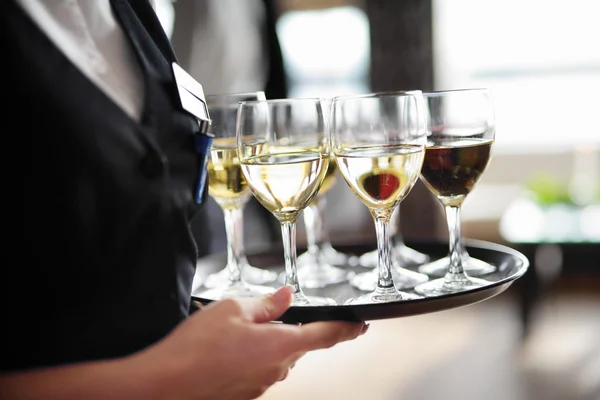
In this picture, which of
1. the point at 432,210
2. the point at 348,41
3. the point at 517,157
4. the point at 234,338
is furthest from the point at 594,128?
the point at 234,338

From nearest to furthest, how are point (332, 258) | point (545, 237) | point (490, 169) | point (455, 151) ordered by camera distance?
point (455, 151) < point (332, 258) < point (545, 237) < point (490, 169)

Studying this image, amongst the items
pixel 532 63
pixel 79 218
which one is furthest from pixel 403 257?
pixel 532 63

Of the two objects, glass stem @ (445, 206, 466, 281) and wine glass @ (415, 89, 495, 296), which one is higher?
wine glass @ (415, 89, 495, 296)

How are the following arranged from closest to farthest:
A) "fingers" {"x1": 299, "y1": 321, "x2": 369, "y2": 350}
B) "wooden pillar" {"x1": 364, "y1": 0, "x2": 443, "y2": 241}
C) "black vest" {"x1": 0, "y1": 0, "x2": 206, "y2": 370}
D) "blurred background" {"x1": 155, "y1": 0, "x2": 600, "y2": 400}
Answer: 1. "black vest" {"x1": 0, "y1": 0, "x2": 206, "y2": 370}
2. "fingers" {"x1": 299, "y1": 321, "x2": 369, "y2": 350}
3. "blurred background" {"x1": 155, "y1": 0, "x2": 600, "y2": 400}
4. "wooden pillar" {"x1": 364, "y1": 0, "x2": 443, "y2": 241}

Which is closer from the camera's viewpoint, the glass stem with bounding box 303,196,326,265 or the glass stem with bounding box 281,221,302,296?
the glass stem with bounding box 281,221,302,296

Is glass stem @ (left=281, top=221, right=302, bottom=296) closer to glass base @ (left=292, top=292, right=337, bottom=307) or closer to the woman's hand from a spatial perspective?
glass base @ (left=292, top=292, right=337, bottom=307)

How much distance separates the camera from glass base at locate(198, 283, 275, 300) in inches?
39.5

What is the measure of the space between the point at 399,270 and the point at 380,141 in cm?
28

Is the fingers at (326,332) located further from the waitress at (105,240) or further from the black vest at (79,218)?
the black vest at (79,218)

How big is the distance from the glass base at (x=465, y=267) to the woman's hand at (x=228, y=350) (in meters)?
0.35

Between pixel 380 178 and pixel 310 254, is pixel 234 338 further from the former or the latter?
pixel 310 254

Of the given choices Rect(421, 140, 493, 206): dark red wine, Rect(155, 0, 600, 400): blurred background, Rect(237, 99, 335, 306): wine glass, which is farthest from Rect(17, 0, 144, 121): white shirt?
Rect(155, 0, 600, 400): blurred background

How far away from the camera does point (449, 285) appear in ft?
3.16

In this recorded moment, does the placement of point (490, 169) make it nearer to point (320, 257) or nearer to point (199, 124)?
point (320, 257)
